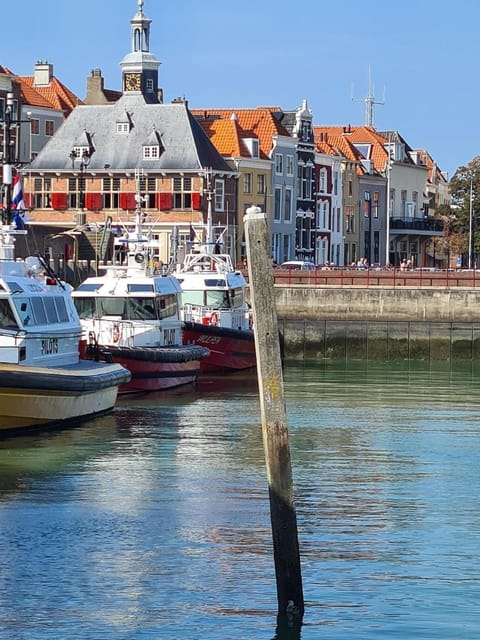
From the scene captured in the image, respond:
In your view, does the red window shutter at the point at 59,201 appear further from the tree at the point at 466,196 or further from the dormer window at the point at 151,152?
the tree at the point at 466,196

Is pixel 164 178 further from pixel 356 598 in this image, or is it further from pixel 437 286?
pixel 356 598

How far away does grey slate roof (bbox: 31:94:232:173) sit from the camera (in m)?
76.6

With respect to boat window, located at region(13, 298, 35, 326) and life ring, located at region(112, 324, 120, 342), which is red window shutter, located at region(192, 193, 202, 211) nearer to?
life ring, located at region(112, 324, 120, 342)

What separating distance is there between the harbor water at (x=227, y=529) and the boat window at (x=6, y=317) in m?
2.06

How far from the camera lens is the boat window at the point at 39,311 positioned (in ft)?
99.3

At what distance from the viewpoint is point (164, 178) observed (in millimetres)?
76688

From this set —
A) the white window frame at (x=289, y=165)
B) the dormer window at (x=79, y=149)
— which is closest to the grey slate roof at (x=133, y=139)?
the dormer window at (x=79, y=149)

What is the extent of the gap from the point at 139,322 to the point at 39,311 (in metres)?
9.42

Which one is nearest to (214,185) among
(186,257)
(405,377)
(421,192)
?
(186,257)

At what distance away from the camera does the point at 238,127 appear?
85250mm

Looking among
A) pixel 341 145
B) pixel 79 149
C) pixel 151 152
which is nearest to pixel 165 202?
pixel 151 152

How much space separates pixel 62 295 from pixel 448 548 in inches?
554

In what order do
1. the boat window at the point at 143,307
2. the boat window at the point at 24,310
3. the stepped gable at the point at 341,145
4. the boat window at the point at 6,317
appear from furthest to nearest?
the stepped gable at the point at 341,145, the boat window at the point at 143,307, the boat window at the point at 24,310, the boat window at the point at 6,317

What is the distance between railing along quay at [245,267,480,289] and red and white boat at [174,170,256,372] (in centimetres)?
953
